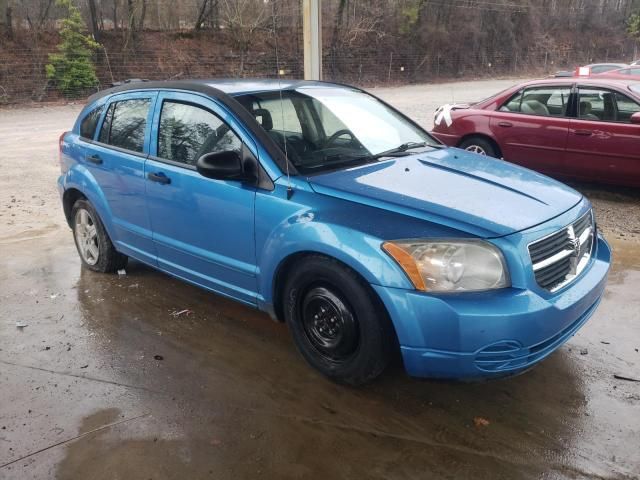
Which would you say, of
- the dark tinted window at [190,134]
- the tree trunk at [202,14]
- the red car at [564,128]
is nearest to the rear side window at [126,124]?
the dark tinted window at [190,134]

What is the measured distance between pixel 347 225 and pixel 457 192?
2.26 ft

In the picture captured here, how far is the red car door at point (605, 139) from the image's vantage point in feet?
22.1

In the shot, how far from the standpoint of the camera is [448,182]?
334cm

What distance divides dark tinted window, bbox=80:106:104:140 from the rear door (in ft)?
0.36

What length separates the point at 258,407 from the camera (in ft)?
10.1

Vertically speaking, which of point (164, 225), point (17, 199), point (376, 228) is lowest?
point (17, 199)

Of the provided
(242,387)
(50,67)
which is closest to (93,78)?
(50,67)

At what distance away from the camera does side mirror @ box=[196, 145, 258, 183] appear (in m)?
3.28

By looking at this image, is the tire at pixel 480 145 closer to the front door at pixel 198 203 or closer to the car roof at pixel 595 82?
the car roof at pixel 595 82

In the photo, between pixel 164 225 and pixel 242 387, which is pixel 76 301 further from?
pixel 242 387

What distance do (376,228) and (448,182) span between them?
0.71 meters

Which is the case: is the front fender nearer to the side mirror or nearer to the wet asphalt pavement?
the side mirror

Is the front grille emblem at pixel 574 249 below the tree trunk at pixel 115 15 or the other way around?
below

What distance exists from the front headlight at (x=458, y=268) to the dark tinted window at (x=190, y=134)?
1.41 metres
